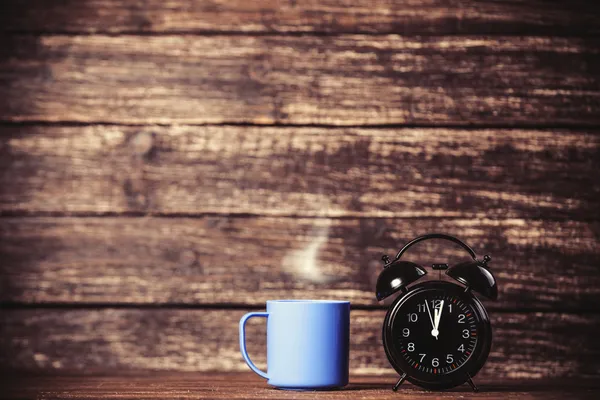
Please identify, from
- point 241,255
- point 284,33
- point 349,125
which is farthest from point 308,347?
point 284,33

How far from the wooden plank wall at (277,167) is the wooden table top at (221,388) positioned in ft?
0.17

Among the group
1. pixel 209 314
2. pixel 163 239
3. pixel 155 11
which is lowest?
pixel 209 314

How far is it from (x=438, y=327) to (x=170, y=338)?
466mm

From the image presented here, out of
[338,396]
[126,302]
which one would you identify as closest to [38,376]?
[126,302]

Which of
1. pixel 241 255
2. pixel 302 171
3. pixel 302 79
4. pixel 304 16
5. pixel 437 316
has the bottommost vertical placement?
pixel 437 316

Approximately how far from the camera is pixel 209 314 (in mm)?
1273

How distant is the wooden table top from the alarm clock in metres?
0.03

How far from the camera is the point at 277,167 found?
4.22 ft

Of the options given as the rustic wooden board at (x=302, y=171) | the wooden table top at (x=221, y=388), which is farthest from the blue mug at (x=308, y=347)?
the rustic wooden board at (x=302, y=171)

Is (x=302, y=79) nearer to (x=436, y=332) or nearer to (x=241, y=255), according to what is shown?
(x=241, y=255)

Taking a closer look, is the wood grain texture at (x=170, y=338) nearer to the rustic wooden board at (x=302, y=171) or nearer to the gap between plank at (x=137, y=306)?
the gap between plank at (x=137, y=306)

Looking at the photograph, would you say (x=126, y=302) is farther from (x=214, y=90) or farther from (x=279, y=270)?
(x=214, y=90)

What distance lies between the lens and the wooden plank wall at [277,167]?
1269mm

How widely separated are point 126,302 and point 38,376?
187mm
